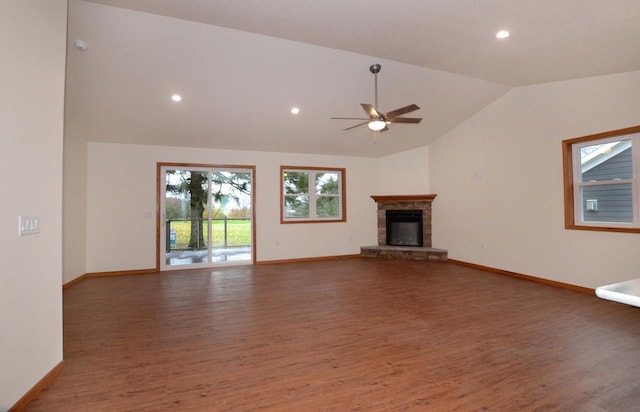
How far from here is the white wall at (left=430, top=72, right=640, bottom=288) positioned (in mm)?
3766

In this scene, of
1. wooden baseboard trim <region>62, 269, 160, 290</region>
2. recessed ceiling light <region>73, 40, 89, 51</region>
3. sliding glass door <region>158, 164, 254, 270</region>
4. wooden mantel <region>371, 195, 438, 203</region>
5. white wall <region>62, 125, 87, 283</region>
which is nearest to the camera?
recessed ceiling light <region>73, 40, 89, 51</region>

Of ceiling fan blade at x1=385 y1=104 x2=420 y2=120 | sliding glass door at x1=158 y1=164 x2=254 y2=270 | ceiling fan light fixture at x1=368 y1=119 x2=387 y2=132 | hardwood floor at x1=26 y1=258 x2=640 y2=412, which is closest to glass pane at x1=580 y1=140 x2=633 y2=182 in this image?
hardwood floor at x1=26 y1=258 x2=640 y2=412

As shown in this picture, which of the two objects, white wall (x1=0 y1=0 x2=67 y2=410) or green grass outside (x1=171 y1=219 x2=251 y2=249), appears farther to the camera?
green grass outside (x1=171 y1=219 x2=251 y2=249)

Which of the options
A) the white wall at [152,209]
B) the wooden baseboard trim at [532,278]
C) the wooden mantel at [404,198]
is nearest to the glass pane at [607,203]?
the wooden baseboard trim at [532,278]

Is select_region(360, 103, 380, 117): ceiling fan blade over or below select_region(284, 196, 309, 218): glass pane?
over

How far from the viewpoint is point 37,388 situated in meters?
1.90

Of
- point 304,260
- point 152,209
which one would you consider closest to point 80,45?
point 152,209

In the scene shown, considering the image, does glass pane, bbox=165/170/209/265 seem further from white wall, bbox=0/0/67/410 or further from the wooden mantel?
the wooden mantel

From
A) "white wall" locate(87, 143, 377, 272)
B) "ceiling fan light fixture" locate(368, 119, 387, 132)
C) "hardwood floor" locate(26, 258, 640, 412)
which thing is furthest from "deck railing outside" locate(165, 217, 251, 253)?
"ceiling fan light fixture" locate(368, 119, 387, 132)

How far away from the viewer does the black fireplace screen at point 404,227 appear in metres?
6.98

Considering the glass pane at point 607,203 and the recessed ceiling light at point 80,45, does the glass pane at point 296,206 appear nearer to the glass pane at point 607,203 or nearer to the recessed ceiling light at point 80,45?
the recessed ceiling light at point 80,45

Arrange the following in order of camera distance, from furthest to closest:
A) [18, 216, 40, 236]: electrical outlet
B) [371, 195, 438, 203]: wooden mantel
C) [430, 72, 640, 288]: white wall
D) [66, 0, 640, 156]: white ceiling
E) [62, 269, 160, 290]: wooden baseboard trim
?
1. [371, 195, 438, 203]: wooden mantel
2. [62, 269, 160, 290]: wooden baseboard trim
3. [430, 72, 640, 288]: white wall
4. [66, 0, 640, 156]: white ceiling
5. [18, 216, 40, 236]: electrical outlet

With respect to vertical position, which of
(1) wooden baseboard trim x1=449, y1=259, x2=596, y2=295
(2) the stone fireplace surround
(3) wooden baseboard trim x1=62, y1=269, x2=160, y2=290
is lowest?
(3) wooden baseboard trim x1=62, y1=269, x2=160, y2=290

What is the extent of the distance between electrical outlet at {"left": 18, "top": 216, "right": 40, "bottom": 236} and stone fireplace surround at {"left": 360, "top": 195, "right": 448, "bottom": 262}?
240 inches
